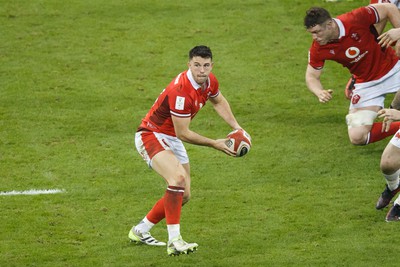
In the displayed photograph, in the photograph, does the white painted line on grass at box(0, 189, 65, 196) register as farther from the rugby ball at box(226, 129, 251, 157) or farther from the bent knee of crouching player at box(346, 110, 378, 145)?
the bent knee of crouching player at box(346, 110, 378, 145)

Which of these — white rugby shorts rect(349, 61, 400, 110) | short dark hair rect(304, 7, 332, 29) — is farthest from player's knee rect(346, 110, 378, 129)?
short dark hair rect(304, 7, 332, 29)

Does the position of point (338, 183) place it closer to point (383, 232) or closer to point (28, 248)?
point (383, 232)

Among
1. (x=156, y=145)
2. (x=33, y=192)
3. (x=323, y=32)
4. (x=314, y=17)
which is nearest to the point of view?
(x=156, y=145)

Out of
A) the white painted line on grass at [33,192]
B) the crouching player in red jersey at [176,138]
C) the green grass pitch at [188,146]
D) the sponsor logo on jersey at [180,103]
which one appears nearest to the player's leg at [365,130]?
the green grass pitch at [188,146]

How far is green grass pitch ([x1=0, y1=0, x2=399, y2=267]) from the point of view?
11.5m

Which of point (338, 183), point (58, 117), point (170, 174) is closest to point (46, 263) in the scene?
point (170, 174)

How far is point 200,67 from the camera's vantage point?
11031 millimetres

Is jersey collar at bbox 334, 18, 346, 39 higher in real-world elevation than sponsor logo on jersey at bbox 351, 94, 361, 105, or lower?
higher

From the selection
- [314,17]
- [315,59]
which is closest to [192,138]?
[314,17]

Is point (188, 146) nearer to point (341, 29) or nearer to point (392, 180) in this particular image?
point (341, 29)

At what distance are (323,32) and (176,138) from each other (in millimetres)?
2684

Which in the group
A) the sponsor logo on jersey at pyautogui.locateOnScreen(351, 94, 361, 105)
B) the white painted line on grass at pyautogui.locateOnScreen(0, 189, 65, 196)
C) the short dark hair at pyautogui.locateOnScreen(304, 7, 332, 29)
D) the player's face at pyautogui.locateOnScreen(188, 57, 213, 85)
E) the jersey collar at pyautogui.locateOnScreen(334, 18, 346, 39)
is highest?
the short dark hair at pyautogui.locateOnScreen(304, 7, 332, 29)

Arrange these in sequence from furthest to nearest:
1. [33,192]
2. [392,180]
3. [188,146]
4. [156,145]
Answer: [188,146] → [33,192] → [392,180] → [156,145]

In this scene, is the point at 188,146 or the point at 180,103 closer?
the point at 180,103
